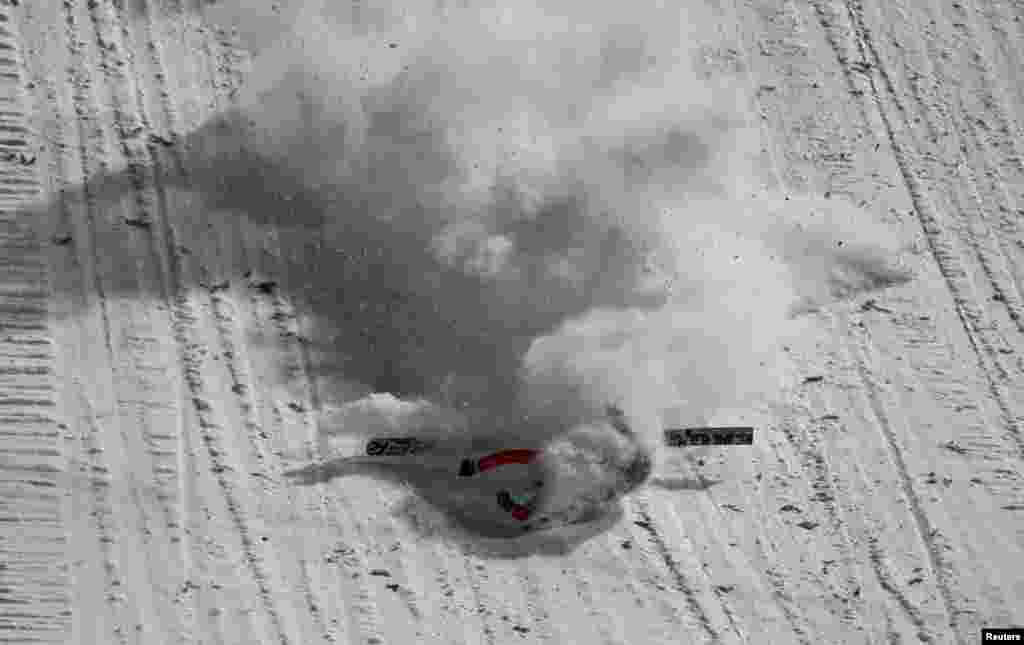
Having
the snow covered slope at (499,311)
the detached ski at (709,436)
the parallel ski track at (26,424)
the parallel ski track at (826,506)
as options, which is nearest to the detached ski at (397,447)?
the snow covered slope at (499,311)

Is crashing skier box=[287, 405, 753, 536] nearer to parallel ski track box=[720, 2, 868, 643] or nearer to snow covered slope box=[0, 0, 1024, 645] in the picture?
snow covered slope box=[0, 0, 1024, 645]

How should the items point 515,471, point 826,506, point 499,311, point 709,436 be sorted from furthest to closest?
point 499,311 < point 709,436 < point 826,506 < point 515,471

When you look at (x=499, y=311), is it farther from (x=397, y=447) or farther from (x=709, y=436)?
(x=709, y=436)

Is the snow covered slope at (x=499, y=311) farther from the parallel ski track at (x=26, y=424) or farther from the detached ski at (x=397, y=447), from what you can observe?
the detached ski at (x=397, y=447)

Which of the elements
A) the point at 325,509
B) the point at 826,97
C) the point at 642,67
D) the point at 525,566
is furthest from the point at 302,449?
the point at 826,97

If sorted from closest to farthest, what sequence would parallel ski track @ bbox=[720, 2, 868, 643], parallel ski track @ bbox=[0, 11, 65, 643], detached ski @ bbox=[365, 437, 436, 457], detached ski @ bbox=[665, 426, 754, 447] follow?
1. parallel ski track @ bbox=[0, 11, 65, 643]
2. parallel ski track @ bbox=[720, 2, 868, 643]
3. detached ski @ bbox=[365, 437, 436, 457]
4. detached ski @ bbox=[665, 426, 754, 447]

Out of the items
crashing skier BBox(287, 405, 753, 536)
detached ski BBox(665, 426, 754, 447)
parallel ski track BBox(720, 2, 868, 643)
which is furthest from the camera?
detached ski BBox(665, 426, 754, 447)

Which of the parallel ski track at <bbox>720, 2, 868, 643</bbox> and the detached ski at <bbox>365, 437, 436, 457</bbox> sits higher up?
the detached ski at <bbox>365, 437, 436, 457</bbox>

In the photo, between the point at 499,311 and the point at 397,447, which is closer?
the point at 397,447

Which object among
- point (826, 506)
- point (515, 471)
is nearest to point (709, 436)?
point (826, 506)

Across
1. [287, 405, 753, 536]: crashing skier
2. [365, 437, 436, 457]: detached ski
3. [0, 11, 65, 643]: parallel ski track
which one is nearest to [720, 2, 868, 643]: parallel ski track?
[287, 405, 753, 536]: crashing skier
